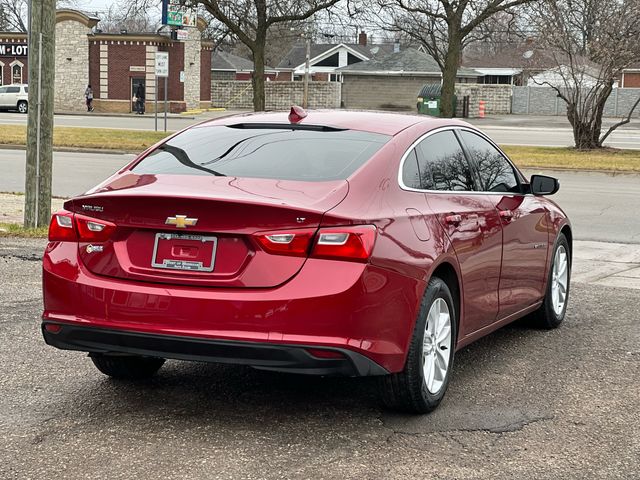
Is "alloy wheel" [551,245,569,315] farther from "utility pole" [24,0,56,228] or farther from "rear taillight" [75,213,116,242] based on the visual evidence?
"utility pole" [24,0,56,228]

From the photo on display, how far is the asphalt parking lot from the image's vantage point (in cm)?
425

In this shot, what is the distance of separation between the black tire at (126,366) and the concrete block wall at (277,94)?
59433mm

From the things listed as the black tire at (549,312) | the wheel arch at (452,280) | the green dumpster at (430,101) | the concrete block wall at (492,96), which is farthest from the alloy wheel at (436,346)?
the concrete block wall at (492,96)

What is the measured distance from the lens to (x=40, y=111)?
1099cm

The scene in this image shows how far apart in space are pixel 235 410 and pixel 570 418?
1689 mm

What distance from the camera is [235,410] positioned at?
504 centimetres

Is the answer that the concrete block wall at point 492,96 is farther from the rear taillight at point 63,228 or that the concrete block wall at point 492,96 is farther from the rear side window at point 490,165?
the rear taillight at point 63,228

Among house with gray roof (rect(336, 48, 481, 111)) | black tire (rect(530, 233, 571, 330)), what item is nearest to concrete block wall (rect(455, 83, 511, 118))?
house with gray roof (rect(336, 48, 481, 111))

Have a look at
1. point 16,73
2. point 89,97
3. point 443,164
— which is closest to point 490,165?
point 443,164

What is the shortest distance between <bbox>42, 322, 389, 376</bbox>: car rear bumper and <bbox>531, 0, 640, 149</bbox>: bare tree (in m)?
23.3

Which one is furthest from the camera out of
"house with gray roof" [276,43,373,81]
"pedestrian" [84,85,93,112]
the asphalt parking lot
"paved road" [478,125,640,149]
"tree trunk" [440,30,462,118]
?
"house with gray roof" [276,43,373,81]

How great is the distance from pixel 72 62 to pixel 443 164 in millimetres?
57758

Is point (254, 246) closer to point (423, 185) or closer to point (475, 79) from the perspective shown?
point (423, 185)

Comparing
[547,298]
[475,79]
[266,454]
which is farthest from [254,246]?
[475,79]
